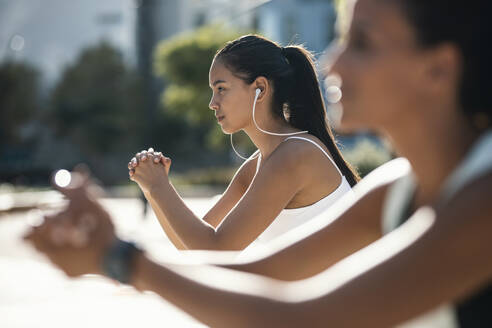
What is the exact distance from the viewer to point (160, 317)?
650 cm

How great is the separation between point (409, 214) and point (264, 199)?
994 mm

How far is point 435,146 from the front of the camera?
1339mm

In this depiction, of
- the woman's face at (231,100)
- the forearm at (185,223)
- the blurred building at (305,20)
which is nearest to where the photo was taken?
the forearm at (185,223)

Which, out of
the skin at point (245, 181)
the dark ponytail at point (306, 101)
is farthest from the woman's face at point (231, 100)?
the dark ponytail at point (306, 101)

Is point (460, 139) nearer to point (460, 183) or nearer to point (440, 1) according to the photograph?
point (460, 183)

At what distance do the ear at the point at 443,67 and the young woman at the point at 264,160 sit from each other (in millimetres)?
1057

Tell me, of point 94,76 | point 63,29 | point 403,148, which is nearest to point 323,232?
point 403,148

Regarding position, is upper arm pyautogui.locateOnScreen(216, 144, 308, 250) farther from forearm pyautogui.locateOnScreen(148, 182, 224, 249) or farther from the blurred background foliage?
the blurred background foliage

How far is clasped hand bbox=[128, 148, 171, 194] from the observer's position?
225 centimetres

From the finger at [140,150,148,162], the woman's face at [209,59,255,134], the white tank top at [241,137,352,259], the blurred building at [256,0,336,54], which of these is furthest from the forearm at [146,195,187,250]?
the blurred building at [256,0,336,54]

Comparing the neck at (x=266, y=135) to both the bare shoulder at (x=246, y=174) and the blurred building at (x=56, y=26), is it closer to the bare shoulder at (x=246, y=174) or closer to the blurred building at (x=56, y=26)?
the bare shoulder at (x=246, y=174)

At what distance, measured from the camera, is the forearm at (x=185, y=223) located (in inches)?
85.9

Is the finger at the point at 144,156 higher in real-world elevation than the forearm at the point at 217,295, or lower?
higher

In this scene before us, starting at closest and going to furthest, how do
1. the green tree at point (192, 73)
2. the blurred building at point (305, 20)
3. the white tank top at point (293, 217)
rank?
1. the white tank top at point (293, 217)
2. the green tree at point (192, 73)
3. the blurred building at point (305, 20)
